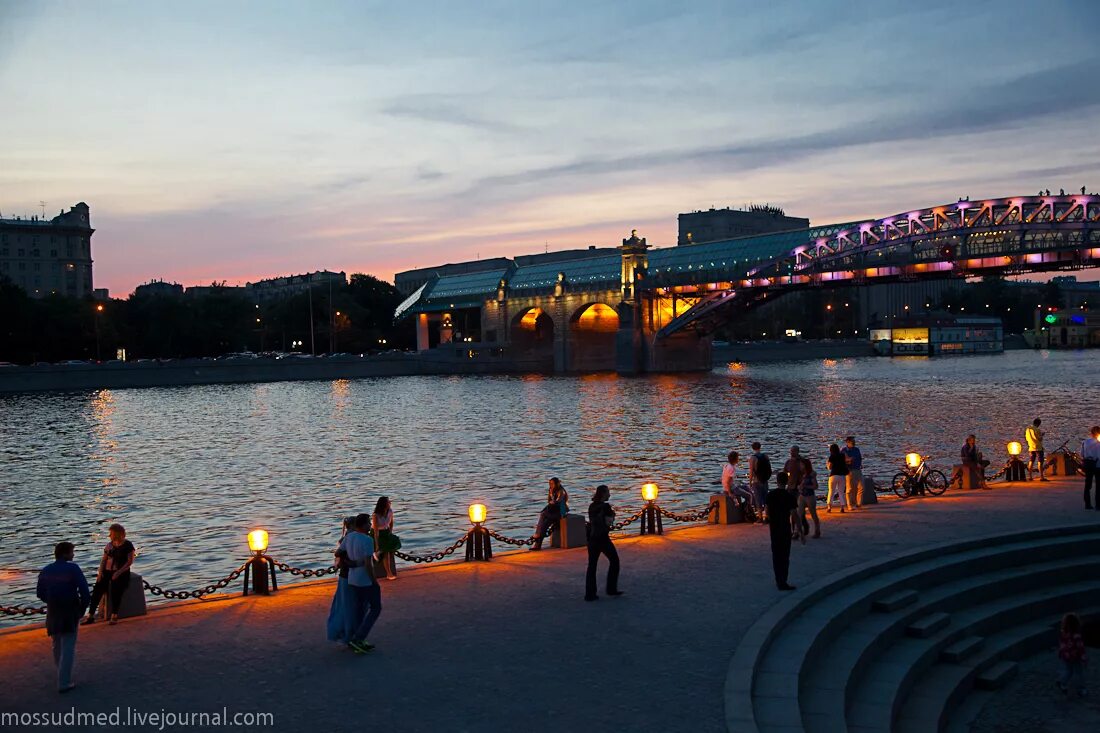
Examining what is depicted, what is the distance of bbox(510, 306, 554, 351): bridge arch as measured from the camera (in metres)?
131

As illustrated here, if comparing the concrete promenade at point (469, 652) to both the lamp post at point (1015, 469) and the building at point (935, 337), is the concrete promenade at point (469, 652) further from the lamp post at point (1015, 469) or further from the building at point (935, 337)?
the building at point (935, 337)

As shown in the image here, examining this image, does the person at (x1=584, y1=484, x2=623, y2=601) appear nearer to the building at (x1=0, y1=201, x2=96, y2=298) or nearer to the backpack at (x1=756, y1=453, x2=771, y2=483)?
the backpack at (x1=756, y1=453, x2=771, y2=483)

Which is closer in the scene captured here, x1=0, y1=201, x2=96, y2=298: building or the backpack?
the backpack

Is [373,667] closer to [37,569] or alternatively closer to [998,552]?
[998,552]

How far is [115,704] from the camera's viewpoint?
977cm

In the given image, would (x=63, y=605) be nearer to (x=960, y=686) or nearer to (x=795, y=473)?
(x=960, y=686)

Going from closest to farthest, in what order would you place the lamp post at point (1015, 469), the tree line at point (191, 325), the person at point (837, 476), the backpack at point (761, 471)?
the backpack at point (761, 471) < the person at point (837, 476) < the lamp post at point (1015, 469) < the tree line at point (191, 325)

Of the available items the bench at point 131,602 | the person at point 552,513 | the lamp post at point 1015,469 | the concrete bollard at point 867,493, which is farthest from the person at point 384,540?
the lamp post at point 1015,469

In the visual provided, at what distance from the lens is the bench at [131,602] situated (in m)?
12.9

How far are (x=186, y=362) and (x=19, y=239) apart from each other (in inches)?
3159

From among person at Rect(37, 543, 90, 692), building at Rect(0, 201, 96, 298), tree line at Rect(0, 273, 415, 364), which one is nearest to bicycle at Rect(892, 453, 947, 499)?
person at Rect(37, 543, 90, 692)

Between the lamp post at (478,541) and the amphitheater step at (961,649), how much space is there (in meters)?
6.85

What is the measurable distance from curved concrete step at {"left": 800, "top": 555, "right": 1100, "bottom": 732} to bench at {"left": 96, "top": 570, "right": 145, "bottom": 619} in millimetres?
7977

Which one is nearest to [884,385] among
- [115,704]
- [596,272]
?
[596,272]
